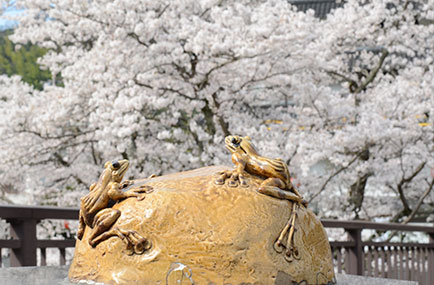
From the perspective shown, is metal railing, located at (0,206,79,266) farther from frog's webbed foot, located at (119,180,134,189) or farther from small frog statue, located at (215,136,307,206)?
small frog statue, located at (215,136,307,206)

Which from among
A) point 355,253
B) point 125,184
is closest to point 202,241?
point 125,184

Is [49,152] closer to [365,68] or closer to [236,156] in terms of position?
[365,68]

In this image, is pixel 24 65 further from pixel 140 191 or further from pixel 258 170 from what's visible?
pixel 258 170

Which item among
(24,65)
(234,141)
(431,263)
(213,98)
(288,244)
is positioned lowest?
(431,263)

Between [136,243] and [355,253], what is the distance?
3.84m

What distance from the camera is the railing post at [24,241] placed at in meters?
3.38

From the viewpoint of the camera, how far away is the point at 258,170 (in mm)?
1934

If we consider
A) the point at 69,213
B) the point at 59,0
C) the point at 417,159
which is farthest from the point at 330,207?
the point at 69,213

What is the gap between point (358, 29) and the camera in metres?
9.83

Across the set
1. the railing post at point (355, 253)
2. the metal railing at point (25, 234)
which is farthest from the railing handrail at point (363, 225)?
the metal railing at point (25, 234)

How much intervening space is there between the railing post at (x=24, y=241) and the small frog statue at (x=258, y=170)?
1899 mm

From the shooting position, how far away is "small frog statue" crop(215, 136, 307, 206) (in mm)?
1904

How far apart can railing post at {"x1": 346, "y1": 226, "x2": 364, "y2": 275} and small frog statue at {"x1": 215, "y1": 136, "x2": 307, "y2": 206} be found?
3435 millimetres

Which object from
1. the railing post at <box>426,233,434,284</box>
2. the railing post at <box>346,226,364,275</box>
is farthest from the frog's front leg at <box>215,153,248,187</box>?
the railing post at <box>426,233,434,284</box>
